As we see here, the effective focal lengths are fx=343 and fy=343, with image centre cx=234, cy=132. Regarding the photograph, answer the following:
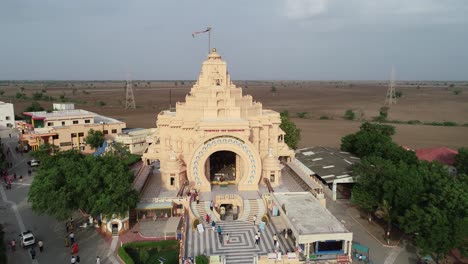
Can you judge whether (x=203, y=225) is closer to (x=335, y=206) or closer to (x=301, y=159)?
(x=335, y=206)

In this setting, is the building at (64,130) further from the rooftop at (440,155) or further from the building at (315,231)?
the rooftop at (440,155)

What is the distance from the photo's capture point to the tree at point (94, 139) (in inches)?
1735

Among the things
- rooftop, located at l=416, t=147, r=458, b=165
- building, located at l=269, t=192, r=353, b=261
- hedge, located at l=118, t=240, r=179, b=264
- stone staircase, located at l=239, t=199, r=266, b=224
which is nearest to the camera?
building, located at l=269, t=192, r=353, b=261

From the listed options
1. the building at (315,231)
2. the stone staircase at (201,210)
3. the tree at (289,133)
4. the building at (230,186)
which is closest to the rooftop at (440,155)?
the tree at (289,133)

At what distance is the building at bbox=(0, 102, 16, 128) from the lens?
57.7 meters

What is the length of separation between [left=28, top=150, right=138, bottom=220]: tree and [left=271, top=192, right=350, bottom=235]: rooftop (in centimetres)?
1036

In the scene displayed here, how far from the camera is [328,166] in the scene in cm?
3306

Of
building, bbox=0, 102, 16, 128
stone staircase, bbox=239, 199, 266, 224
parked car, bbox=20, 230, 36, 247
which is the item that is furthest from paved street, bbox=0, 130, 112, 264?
building, bbox=0, 102, 16, 128

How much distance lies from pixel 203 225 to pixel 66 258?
838cm

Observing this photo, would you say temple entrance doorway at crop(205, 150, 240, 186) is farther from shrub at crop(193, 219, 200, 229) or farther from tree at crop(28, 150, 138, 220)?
tree at crop(28, 150, 138, 220)

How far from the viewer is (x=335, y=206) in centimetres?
2850

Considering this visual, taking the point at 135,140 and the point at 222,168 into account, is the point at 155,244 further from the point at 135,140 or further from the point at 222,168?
the point at 135,140

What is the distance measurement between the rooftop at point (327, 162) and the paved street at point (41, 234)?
19.0 meters

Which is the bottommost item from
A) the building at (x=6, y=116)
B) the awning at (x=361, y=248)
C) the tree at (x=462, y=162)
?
the awning at (x=361, y=248)
